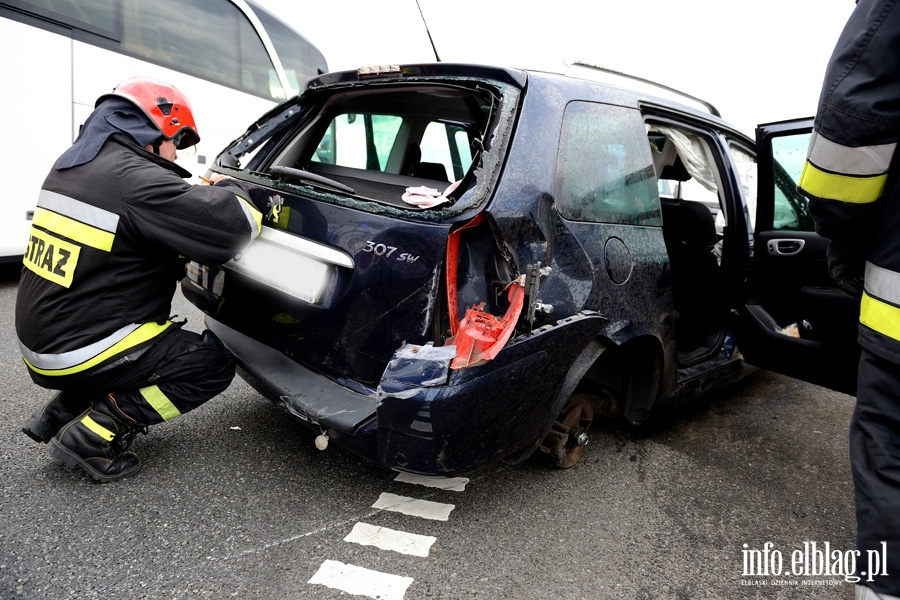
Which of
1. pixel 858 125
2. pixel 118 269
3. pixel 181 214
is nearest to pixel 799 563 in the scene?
pixel 858 125

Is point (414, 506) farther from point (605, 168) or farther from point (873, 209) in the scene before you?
point (873, 209)

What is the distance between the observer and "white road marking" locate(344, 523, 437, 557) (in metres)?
2.05

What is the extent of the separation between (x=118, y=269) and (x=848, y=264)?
239 centimetres

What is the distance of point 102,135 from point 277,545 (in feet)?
5.12

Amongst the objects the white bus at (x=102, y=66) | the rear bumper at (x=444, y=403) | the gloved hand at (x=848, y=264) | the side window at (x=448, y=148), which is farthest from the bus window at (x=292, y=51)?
the gloved hand at (x=848, y=264)

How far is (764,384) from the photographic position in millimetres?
4121

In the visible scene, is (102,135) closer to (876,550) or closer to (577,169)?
(577,169)

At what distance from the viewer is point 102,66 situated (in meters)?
5.02

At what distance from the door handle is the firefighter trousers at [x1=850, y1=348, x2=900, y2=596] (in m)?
1.46

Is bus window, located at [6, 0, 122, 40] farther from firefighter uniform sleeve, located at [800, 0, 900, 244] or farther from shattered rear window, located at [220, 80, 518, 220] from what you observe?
firefighter uniform sleeve, located at [800, 0, 900, 244]

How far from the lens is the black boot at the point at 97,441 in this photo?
2.24 meters

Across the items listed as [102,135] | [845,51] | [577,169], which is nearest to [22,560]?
[102,135]

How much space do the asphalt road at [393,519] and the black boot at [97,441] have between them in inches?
2.9

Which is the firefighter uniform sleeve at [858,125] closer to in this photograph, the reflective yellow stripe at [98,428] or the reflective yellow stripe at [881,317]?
the reflective yellow stripe at [881,317]
